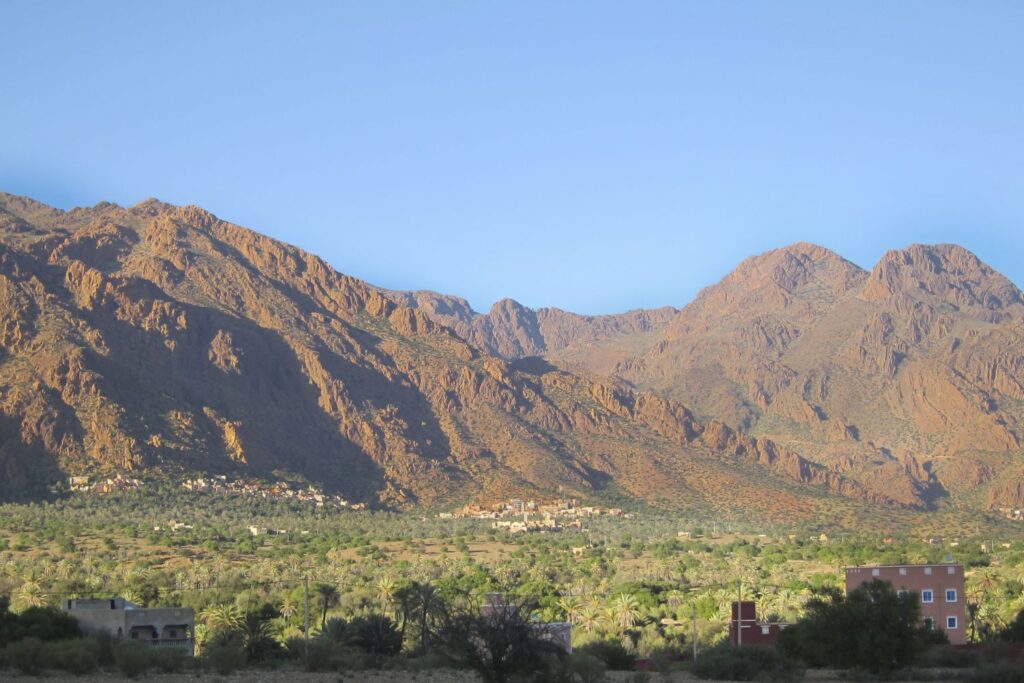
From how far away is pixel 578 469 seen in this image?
156 meters

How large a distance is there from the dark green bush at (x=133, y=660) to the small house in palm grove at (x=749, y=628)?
24402mm

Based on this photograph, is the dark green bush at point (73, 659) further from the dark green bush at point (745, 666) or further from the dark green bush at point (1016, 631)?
the dark green bush at point (1016, 631)

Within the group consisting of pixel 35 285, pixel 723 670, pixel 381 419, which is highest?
pixel 35 285

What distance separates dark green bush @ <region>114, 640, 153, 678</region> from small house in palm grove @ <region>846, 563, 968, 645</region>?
3106 centimetres

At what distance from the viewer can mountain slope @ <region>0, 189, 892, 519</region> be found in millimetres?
134500

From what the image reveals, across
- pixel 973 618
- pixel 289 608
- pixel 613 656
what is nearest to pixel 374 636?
pixel 613 656

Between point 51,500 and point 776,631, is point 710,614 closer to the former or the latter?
point 776,631

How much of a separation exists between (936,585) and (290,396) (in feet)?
351

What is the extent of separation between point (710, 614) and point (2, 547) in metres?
43.3

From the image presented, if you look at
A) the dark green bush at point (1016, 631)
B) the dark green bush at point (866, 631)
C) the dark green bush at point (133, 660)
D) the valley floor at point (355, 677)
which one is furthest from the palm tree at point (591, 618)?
the dark green bush at point (133, 660)

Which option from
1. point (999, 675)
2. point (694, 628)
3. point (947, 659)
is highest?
point (999, 675)

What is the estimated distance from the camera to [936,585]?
6291cm

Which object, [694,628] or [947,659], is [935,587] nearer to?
[694,628]

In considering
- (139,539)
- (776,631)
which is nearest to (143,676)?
(776,631)
